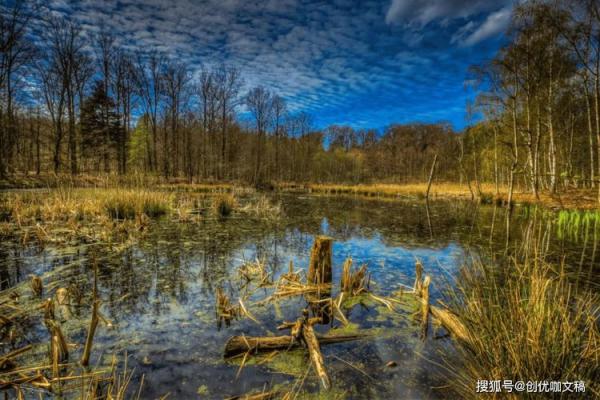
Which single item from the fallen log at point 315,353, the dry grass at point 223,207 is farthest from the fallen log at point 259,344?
the dry grass at point 223,207

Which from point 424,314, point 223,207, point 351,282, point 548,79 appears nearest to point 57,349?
point 351,282

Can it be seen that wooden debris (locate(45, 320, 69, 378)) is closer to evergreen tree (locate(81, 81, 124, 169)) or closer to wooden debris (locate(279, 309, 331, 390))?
wooden debris (locate(279, 309, 331, 390))

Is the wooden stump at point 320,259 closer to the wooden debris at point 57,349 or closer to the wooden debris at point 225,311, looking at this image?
the wooden debris at point 225,311

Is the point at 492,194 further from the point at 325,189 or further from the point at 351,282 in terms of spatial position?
the point at 351,282

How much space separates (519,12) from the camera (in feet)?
51.6

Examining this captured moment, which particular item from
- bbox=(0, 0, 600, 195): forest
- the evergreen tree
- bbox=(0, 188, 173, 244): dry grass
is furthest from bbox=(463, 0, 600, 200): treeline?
the evergreen tree

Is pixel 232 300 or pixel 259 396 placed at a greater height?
pixel 259 396

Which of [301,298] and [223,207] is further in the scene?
[223,207]

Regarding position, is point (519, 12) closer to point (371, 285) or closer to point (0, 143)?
point (371, 285)

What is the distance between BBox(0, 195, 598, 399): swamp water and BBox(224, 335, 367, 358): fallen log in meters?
0.07

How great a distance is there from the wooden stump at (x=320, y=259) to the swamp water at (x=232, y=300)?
17.4 inches

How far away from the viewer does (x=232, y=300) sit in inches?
169

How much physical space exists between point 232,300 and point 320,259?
4.99 ft

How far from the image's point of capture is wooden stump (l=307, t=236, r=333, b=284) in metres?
4.73
